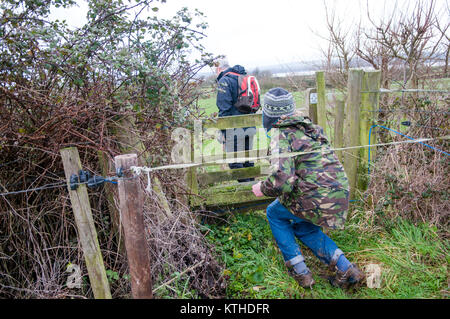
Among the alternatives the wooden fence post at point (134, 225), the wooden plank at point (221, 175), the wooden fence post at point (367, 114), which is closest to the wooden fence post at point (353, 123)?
the wooden fence post at point (367, 114)

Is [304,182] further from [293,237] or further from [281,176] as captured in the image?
[293,237]

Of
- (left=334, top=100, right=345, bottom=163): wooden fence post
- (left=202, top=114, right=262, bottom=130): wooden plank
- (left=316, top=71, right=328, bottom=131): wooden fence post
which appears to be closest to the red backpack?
(left=202, top=114, right=262, bottom=130): wooden plank

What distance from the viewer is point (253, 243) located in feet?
12.9

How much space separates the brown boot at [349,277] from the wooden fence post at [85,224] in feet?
6.69

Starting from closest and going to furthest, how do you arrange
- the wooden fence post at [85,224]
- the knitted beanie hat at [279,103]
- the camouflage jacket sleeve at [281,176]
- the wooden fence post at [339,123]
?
the wooden fence post at [85,224] < the camouflage jacket sleeve at [281,176] < the knitted beanie hat at [279,103] < the wooden fence post at [339,123]

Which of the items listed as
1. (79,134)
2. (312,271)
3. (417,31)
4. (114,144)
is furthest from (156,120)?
(417,31)

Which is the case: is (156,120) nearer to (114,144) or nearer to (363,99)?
(114,144)

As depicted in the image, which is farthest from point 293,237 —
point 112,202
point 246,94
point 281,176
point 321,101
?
point 246,94

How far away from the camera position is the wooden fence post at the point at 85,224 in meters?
2.29

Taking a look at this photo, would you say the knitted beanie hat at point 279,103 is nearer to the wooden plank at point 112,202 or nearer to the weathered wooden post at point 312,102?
the weathered wooden post at point 312,102

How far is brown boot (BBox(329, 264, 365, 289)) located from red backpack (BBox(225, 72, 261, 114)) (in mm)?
2935

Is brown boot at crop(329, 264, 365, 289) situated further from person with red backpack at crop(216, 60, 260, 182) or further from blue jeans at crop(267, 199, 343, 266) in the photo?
person with red backpack at crop(216, 60, 260, 182)
